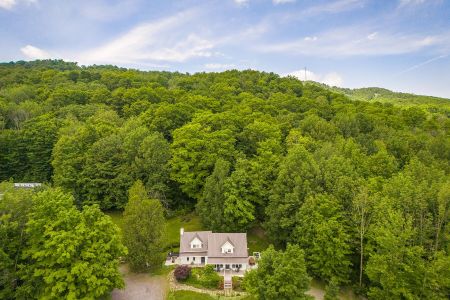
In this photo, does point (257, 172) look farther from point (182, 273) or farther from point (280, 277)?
point (280, 277)

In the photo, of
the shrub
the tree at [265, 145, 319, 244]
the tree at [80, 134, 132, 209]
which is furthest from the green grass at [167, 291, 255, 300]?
the tree at [80, 134, 132, 209]

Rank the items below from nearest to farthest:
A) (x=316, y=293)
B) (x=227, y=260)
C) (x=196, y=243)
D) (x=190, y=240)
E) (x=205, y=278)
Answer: (x=316, y=293), (x=205, y=278), (x=227, y=260), (x=196, y=243), (x=190, y=240)

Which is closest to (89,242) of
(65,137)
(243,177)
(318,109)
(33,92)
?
(243,177)

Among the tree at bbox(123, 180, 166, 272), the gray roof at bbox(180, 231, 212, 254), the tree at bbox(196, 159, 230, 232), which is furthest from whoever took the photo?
the tree at bbox(196, 159, 230, 232)

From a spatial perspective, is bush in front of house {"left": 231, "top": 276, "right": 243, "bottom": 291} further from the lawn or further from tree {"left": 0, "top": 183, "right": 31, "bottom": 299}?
tree {"left": 0, "top": 183, "right": 31, "bottom": 299}

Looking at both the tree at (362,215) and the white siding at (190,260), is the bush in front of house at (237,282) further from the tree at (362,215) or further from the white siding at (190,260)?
the tree at (362,215)

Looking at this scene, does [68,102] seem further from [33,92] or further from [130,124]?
[130,124]

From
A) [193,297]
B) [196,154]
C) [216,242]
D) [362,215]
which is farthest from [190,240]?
[362,215]
